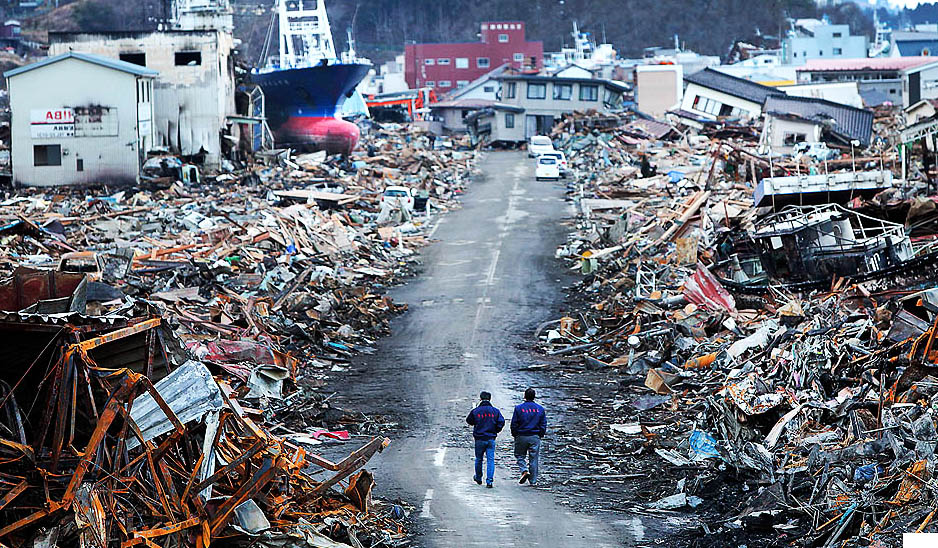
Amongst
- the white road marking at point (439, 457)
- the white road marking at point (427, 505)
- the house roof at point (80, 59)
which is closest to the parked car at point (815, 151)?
the house roof at point (80, 59)

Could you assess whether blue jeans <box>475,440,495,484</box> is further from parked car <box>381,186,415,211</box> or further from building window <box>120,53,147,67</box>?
building window <box>120,53,147,67</box>

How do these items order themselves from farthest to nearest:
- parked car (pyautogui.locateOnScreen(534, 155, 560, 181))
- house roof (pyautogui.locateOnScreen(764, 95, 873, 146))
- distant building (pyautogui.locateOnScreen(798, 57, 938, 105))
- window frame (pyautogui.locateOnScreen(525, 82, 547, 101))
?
1. distant building (pyautogui.locateOnScreen(798, 57, 938, 105))
2. window frame (pyautogui.locateOnScreen(525, 82, 547, 101))
3. house roof (pyautogui.locateOnScreen(764, 95, 873, 146))
4. parked car (pyautogui.locateOnScreen(534, 155, 560, 181))

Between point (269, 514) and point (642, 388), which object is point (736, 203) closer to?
point (642, 388)

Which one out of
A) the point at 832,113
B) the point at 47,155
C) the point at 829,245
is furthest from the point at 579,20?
the point at 829,245

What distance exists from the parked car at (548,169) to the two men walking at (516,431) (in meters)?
34.1

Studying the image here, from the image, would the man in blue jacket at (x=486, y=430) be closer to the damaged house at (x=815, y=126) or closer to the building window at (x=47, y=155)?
the building window at (x=47, y=155)

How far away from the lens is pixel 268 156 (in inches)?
1869

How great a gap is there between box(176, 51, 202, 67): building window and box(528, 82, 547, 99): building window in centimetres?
2950

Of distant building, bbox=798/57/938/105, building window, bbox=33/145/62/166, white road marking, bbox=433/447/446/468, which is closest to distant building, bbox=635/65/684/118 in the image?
distant building, bbox=798/57/938/105

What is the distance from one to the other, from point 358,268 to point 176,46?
807 inches

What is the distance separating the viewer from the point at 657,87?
7444 centimetres

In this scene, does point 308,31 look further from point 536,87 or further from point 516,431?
point 516,431

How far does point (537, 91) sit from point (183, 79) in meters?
30.4

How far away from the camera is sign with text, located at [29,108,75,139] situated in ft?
123
